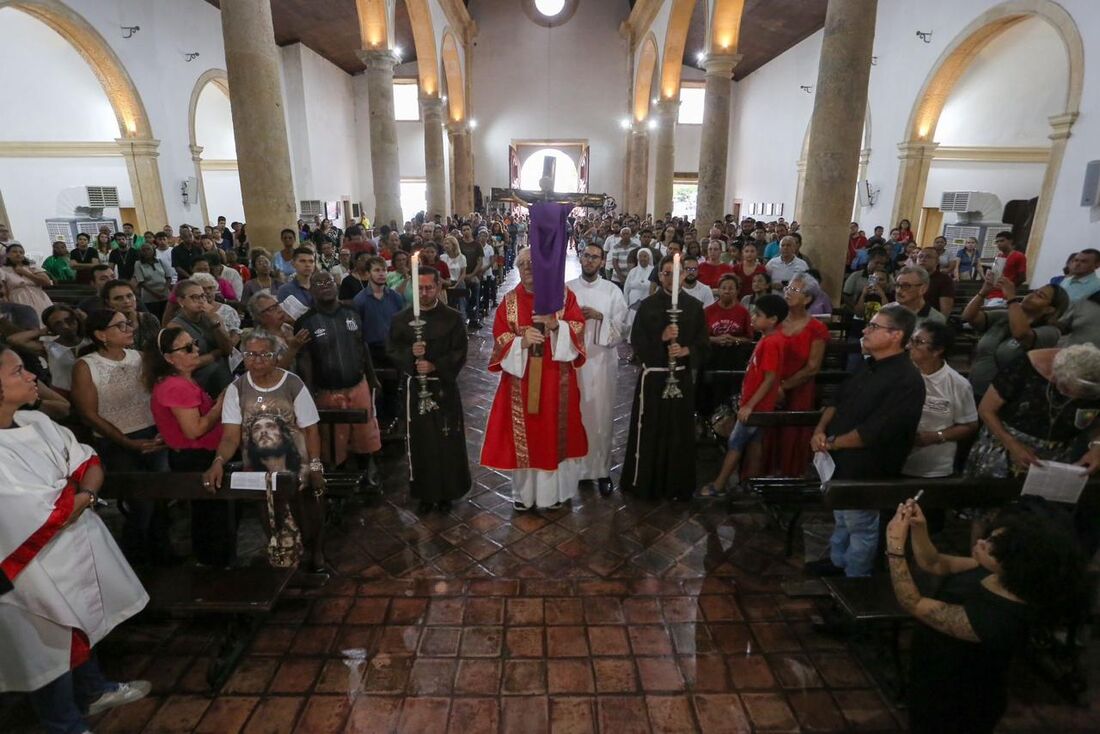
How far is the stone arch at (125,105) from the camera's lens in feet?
33.8

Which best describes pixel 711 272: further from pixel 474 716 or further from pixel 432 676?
pixel 474 716

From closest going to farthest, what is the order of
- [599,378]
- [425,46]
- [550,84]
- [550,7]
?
[599,378] → [425,46] → [550,7] → [550,84]

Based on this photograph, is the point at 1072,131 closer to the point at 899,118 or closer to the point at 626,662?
the point at 899,118

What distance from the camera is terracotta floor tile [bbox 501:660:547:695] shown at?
8.82ft

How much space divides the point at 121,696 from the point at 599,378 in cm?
310

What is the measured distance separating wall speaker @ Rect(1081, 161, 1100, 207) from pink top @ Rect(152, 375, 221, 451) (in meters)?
10.2

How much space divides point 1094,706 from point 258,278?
630 centimetres

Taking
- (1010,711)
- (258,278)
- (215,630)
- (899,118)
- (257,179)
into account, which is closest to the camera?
(1010,711)

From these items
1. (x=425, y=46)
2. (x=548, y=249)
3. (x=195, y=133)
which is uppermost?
(x=425, y=46)

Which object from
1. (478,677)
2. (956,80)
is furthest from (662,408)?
(956,80)

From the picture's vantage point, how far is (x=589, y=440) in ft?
14.6

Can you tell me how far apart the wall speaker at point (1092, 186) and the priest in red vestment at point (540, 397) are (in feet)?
26.3

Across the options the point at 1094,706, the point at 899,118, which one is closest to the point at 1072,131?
the point at 899,118

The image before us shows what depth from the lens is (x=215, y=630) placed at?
3.06 m
